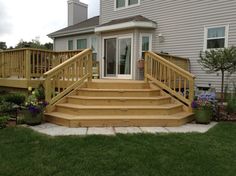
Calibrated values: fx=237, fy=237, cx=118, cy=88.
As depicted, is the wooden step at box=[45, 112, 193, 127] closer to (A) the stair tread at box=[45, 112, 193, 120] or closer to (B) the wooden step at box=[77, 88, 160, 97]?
(A) the stair tread at box=[45, 112, 193, 120]

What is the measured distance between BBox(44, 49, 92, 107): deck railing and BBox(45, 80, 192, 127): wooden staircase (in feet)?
0.59

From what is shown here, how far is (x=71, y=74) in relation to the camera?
7.06m

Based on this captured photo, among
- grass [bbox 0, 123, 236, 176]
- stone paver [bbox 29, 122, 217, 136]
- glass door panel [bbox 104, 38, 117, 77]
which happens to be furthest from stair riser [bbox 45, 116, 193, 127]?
glass door panel [bbox 104, 38, 117, 77]

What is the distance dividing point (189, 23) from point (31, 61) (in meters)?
6.20

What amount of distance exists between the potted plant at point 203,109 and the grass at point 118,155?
3.25 feet

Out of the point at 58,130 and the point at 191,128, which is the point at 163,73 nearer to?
the point at 191,128

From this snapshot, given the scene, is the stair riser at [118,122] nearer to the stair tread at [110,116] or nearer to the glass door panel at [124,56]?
the stair tread at [110,116]

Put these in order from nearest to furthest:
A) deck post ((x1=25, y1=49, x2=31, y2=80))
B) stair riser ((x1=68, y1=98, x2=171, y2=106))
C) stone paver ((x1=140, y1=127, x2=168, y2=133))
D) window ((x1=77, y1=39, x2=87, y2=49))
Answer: stone paver ((x1=140, y1=127, x2=168, y2=133)), stair riser ((x1=68, y1=98, x2=171, y2=106)), deck post ((x1=25, y1=49, x2=31, y2=80)), window ((x1=77, y1=39, x2=87, y2=49))

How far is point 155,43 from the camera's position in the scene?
10.5 m

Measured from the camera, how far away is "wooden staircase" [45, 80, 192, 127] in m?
5.32

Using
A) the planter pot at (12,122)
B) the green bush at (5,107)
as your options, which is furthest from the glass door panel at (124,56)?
the planter pot at (12,122)

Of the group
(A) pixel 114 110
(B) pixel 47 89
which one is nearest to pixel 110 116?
(A) pixel 114 110

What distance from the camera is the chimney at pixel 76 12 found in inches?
683

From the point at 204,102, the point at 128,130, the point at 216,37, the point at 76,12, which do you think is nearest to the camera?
the point at 128,130
